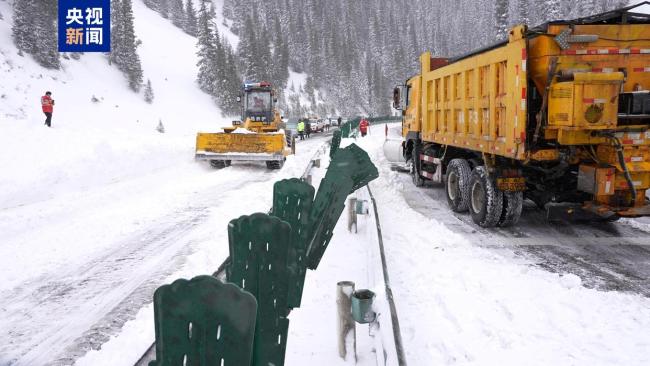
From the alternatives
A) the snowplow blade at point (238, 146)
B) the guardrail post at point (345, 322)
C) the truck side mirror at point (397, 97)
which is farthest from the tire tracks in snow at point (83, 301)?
the snowplow blade at point (238, 146)

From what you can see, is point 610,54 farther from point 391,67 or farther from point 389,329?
point 391,67

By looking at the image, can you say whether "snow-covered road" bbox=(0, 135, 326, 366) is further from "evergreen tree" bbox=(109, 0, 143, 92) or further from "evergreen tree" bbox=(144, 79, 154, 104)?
"evergreen tree" bbox=(109, 0, 143, 92)

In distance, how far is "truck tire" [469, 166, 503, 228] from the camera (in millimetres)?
8078

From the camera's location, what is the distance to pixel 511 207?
810 centimetres

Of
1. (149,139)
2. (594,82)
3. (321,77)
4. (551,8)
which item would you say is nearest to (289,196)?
(594,82)

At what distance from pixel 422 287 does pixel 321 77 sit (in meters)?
104

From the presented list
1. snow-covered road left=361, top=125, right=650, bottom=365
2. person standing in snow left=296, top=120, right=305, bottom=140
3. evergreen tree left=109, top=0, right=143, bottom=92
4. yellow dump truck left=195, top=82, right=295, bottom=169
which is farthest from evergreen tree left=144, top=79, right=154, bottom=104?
snow-covered road left=361, top=125, right=650, bottom=365

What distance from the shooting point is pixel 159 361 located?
2.16 metres

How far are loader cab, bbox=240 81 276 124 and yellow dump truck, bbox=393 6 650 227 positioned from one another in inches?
514

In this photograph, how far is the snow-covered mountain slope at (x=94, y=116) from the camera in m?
13.1

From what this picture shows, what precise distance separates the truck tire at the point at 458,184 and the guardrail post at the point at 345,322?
19.4 ft

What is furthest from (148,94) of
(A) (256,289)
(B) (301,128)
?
(A) (256,289)

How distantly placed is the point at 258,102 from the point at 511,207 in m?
14.3

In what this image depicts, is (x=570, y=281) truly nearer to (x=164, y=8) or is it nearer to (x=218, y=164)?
(x=218, y=164)
